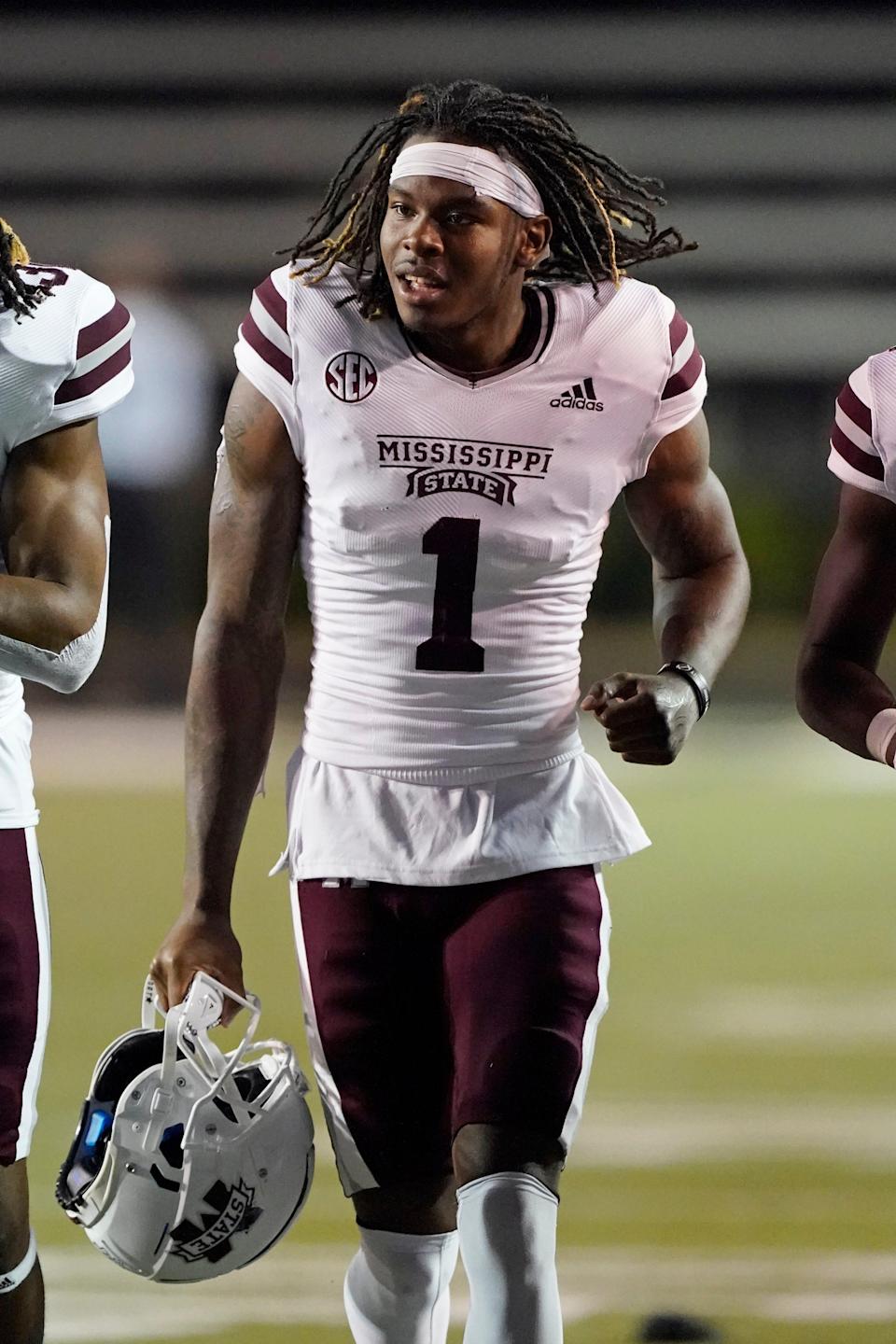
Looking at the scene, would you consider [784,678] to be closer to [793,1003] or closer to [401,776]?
[793,1003]

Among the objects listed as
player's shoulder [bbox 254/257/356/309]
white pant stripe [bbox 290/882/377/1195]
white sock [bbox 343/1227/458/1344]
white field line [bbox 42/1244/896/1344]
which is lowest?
white field line [bbox 42/1244/896/1344]

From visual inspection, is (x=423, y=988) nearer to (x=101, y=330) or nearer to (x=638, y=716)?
(x=638, y=716)

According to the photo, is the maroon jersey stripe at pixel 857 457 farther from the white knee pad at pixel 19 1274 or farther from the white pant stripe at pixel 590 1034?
the white knee pad at pixel 19 1274

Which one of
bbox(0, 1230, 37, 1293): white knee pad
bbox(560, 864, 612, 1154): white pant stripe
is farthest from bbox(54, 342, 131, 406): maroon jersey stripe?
bbox(0, 1230, 37, 1293): white knee pad

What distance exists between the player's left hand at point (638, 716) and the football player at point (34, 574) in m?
0.71

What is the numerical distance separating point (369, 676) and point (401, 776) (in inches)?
5.7

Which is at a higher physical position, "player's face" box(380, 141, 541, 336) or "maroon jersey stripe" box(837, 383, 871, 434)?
"player's face" box(380, 141, 541, 336)

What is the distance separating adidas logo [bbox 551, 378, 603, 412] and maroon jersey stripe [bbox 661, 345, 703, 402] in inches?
4.5

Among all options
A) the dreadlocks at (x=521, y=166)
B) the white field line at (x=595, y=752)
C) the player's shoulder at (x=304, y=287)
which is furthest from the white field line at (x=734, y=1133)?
the white field line at (x=595, y=752)

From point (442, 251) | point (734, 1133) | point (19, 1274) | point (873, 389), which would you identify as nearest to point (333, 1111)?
point (19, 1274)

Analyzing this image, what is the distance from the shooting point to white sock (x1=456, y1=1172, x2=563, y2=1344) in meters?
2.69

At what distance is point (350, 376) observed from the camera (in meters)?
2.96

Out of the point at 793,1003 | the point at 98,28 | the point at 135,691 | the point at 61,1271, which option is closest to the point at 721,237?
the point at 98,28

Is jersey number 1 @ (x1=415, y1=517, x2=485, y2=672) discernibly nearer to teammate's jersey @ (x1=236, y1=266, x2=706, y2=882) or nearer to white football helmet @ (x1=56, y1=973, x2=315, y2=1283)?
teammate's jersey @ (x1=236, y1=266, x2=706, y2=882)
